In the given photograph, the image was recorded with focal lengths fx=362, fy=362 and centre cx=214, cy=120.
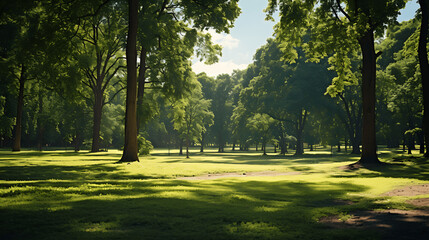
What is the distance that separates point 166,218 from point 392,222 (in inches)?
187

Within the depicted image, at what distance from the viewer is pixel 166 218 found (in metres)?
7.70

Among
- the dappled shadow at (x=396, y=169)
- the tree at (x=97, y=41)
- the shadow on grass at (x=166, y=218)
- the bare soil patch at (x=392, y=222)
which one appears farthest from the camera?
the tree at (x=97, y=41)

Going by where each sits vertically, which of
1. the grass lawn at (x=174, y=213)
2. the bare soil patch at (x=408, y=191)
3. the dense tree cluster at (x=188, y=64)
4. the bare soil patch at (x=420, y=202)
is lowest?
the bare soil patch at (x=408, y=191)

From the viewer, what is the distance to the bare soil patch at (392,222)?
664cm

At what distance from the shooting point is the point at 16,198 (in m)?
9.35

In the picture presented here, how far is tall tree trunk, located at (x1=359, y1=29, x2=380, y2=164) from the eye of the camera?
2650 centimetres

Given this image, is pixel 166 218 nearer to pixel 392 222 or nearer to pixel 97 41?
pixel 392 222

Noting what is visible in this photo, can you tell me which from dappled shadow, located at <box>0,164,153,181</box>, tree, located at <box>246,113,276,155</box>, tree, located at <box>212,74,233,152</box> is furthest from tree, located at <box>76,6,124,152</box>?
tree, located at <box>212,74,233,152</box>

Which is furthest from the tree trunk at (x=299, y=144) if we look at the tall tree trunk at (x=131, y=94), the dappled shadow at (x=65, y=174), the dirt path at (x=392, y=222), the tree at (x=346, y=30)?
the dirt path at (x=392, y=222)

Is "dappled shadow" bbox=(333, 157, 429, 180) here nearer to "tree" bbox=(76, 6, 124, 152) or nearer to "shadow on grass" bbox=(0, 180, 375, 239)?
"shadow on grass" bbox=(0, 180, 375, 239)

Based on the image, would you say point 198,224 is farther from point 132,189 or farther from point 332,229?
point 132,189

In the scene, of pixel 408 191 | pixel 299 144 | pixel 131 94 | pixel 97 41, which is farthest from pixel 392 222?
pixel 299 144

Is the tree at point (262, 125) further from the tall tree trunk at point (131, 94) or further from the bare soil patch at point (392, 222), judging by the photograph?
the bare soil patch at point (392, 222)

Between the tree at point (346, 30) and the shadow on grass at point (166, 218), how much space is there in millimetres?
17345
